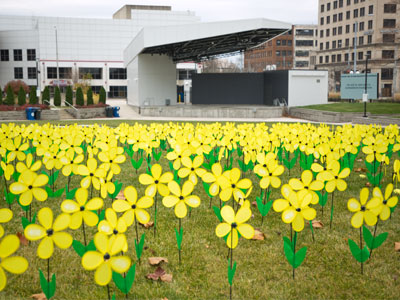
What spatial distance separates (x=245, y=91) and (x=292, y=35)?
3458 inches

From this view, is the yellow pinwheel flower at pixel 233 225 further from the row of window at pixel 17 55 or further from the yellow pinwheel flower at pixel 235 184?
the row of window at pixel 17 55

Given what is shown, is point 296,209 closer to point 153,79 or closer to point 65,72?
point 153,79

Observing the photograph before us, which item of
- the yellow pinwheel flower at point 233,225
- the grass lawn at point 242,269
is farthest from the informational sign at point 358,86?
the yellow pinwheel flower at point 233,225

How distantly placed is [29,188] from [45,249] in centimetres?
143

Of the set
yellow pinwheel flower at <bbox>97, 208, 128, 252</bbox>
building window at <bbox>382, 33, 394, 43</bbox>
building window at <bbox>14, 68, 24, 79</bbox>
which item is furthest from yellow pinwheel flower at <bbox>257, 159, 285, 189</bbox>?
building window at <bbox>14, 68, 24, 79</bbox>

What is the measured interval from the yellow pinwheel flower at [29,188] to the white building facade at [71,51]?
2842 inches

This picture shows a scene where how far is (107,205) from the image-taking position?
5809mm

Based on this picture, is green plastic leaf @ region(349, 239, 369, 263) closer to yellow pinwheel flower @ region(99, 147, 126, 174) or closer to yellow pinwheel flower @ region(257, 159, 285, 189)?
yellow pinwheel flower @ region(257, 159, 285, 189)

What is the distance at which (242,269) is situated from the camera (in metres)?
3.82

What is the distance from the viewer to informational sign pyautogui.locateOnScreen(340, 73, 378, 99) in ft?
96.1

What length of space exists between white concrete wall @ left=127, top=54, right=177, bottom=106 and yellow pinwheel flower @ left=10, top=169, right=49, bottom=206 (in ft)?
112

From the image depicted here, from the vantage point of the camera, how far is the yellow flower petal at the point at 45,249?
2.75 metres

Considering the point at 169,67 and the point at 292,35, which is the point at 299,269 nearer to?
the point at 169,67

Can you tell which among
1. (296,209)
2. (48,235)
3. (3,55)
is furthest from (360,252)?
(3,55)
